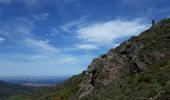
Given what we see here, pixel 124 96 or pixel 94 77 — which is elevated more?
pixel 94 77

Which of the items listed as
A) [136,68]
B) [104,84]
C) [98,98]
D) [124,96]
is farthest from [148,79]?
[104,84]

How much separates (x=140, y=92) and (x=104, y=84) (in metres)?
15.9

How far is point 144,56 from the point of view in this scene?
38.8m

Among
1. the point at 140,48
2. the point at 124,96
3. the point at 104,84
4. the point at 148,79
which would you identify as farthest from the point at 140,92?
the point at 140,48

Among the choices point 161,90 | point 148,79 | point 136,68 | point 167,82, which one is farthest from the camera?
point 136,68

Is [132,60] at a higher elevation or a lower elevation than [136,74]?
higher

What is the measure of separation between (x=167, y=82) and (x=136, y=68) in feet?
42.4

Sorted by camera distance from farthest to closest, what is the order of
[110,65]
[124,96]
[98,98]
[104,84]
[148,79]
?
1. [110,65]
2. [104,84]
3. [98,98]
4. [148,79]
5. [124,96]

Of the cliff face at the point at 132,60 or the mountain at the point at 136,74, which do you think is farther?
the cliff face at the point at 132,60

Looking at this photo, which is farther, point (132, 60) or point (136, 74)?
point (132, 60)

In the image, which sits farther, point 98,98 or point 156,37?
point 156,37

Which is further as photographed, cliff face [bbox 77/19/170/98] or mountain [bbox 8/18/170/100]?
cliff face [bbox 77/19/170/98]

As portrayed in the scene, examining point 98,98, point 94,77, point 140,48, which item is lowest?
point 98,98

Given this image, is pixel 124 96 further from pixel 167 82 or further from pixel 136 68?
pixel 136 68
